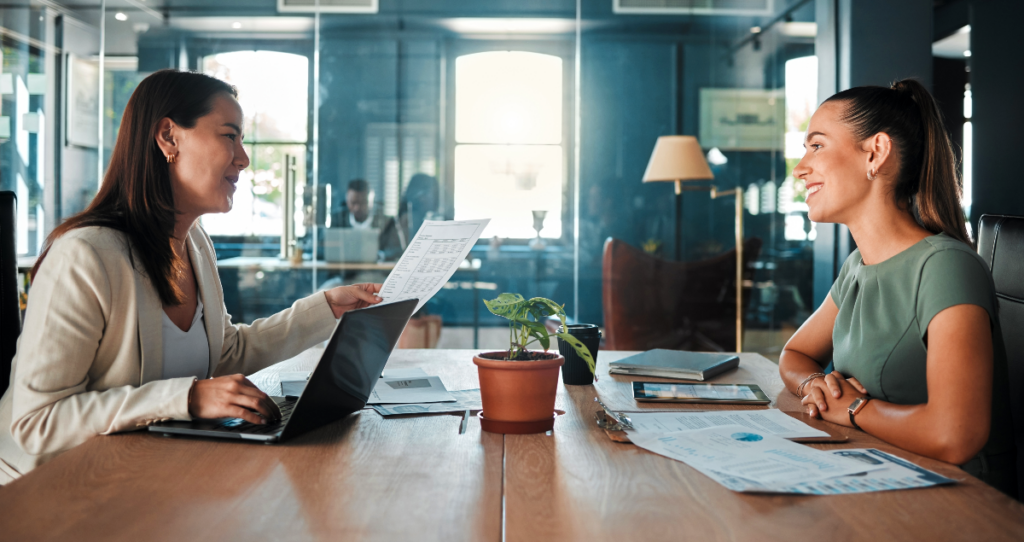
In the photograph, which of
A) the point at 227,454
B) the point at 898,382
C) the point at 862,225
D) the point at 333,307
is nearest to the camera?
the point at 227,454

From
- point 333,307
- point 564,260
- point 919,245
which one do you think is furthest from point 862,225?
point 564,260

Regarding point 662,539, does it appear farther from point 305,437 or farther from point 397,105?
point 397,105

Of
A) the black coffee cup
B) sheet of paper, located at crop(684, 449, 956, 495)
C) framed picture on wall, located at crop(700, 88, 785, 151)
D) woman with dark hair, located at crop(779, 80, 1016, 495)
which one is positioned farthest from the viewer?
framed picture on wall, located at crop(700, 88, 785, 151)

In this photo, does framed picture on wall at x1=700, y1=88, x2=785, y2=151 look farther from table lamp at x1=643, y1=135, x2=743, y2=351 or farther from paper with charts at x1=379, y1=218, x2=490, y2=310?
paper with charts at x1=379, y1=218, x2=490, y2=310

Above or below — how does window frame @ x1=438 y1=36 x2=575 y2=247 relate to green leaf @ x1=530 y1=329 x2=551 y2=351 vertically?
above

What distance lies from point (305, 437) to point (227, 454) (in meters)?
0.12

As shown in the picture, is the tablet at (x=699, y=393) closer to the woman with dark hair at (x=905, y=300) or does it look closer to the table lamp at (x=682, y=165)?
the woman with dark hair at (x=905, y=300)

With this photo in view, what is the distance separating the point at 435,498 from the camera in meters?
0.84

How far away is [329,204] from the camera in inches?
180

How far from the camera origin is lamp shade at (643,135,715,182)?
410 cm

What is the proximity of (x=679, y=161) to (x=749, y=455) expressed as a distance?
3.30 m

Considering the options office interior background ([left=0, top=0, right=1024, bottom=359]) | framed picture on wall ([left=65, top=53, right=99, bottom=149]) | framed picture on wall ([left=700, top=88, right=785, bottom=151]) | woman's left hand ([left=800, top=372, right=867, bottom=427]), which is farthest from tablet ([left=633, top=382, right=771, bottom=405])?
framed picture on wall ([left=65, top=53, right=99, bottom=149])

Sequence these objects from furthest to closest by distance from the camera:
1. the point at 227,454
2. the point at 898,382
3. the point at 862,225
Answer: the point at 862,225
the point at 898,382
the point at 227,454

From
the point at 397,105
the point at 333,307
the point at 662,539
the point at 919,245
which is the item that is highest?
the point at 397,105
